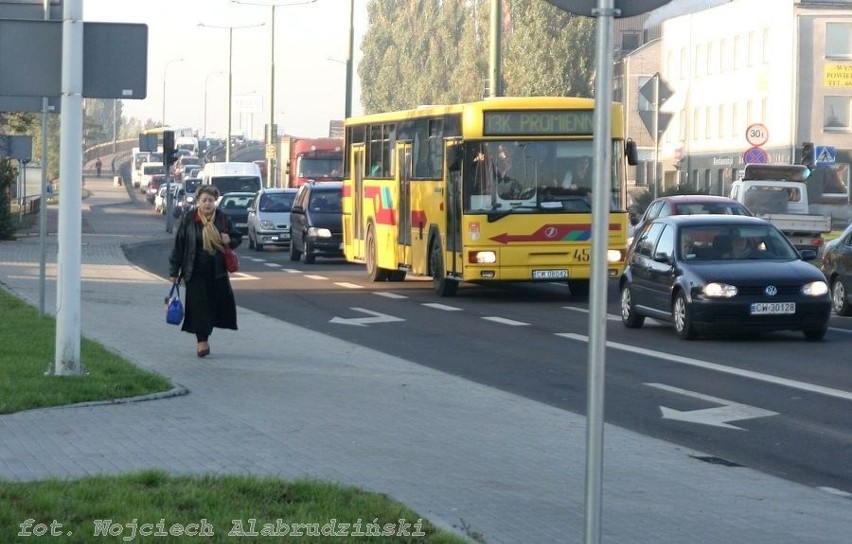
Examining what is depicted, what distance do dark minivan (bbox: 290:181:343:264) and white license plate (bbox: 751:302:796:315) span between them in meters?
19.5

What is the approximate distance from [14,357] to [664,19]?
81681mm

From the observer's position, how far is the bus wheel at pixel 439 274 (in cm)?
2550

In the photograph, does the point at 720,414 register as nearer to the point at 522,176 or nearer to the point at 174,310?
the point at 174,310

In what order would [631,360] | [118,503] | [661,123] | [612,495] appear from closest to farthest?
[118,503], [612,495], [631,360], [661,123]

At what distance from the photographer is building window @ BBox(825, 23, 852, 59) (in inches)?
2810

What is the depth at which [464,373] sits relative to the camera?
1494cm

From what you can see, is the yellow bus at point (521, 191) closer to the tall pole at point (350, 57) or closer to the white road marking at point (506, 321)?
the white road marking at point (506, 321)

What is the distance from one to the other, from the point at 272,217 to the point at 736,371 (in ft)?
100

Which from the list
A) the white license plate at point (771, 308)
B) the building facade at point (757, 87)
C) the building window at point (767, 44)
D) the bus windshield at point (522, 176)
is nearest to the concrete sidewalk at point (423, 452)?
the white license plate at point (771, 308)

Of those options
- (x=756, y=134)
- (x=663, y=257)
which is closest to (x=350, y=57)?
(x=756, y=134)

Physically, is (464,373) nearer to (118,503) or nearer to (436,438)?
(436,438)

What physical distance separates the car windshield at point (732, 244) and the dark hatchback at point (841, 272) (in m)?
3.53

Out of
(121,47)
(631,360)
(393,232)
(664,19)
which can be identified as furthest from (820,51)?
(121,47)

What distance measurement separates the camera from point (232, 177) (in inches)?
2675
